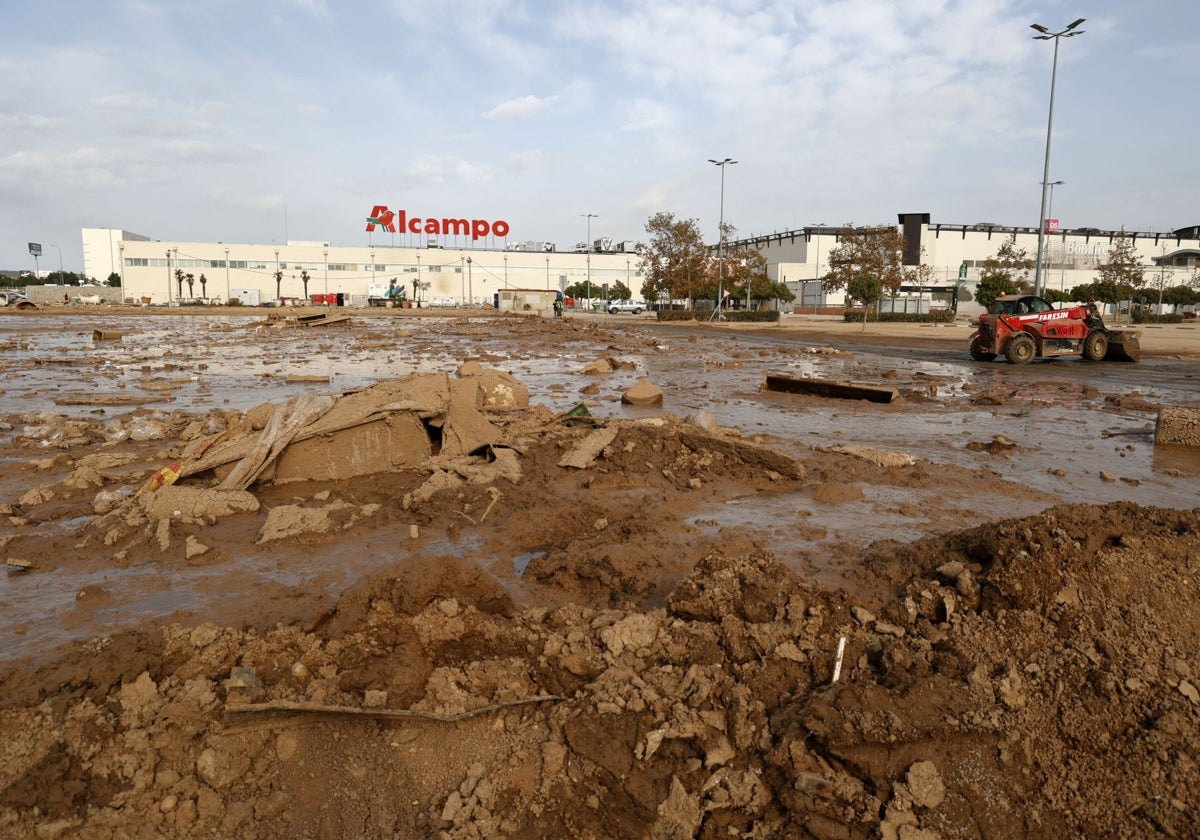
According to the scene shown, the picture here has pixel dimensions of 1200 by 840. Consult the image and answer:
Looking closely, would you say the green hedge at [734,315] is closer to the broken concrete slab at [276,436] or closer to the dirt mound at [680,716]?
the broken concrete slab at [276,436]

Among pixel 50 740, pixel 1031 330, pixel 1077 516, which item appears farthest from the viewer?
pixel 1031 330

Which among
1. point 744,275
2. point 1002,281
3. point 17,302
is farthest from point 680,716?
point 17,302

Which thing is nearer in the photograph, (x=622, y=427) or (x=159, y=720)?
(x=159, y=720)

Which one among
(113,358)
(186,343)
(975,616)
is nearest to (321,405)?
(975,616)

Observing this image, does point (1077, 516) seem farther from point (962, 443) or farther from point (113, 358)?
point (113, 358)

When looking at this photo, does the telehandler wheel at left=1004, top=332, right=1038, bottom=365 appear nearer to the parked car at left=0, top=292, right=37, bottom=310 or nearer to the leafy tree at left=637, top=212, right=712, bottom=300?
the leafy tree at left=637, top=212, right=712, bottom=300

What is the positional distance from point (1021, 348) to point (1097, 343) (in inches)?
96.4

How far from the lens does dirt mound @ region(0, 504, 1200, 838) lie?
2.88 metres

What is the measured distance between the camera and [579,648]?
393 centimetres

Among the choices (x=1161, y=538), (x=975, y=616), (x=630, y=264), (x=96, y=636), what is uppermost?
(x=630, y=264)

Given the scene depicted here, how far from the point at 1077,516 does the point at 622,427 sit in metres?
5.29

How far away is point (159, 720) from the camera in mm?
3338

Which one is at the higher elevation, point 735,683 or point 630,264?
point 630,264

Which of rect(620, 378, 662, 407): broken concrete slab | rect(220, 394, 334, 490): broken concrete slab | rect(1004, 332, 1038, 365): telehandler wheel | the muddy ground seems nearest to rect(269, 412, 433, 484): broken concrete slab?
the muddy ground
